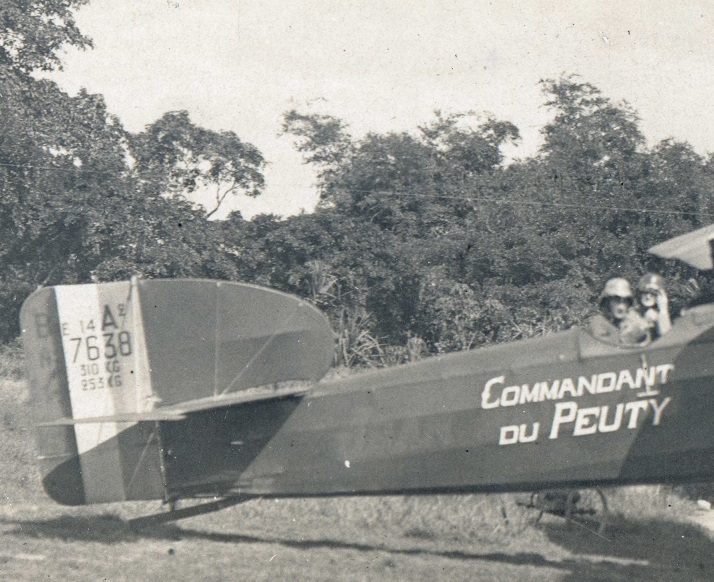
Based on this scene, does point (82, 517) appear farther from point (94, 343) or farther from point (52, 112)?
point (52, 112)

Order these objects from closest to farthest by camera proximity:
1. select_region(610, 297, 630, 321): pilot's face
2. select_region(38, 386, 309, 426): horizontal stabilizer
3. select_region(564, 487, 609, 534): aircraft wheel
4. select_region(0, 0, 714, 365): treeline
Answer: select_region(38, 386, 309, 426): horizontal stabilizer → select_region(610, 297, 630, 321): pilot's face → select_region(564, 487, 609, 534): aircraft wheel → select_region(0, 0, 714, 365): treeline

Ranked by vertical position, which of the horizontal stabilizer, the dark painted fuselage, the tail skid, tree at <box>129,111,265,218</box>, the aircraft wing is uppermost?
tree at <box>129,111,265,218</box>

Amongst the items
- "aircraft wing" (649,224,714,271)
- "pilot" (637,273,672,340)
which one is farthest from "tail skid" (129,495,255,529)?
"aircraft wing" (649,224,714,271)

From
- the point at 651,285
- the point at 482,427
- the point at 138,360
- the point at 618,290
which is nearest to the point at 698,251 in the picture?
the point at 651,285

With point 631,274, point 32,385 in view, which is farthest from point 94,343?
point 631,274

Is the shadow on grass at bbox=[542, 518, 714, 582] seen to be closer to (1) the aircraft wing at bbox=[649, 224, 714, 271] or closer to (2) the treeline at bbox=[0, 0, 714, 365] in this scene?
(1) the aircraft wing at bbox=[649, 224, 714, 271]

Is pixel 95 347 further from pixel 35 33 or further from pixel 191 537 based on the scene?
pixel 35 33

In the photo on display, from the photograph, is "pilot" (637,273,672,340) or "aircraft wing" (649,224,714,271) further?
"pilot" (637,273,672,340)

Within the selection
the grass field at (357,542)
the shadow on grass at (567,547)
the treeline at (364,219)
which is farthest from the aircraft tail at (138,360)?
the treeline at (364,219)
